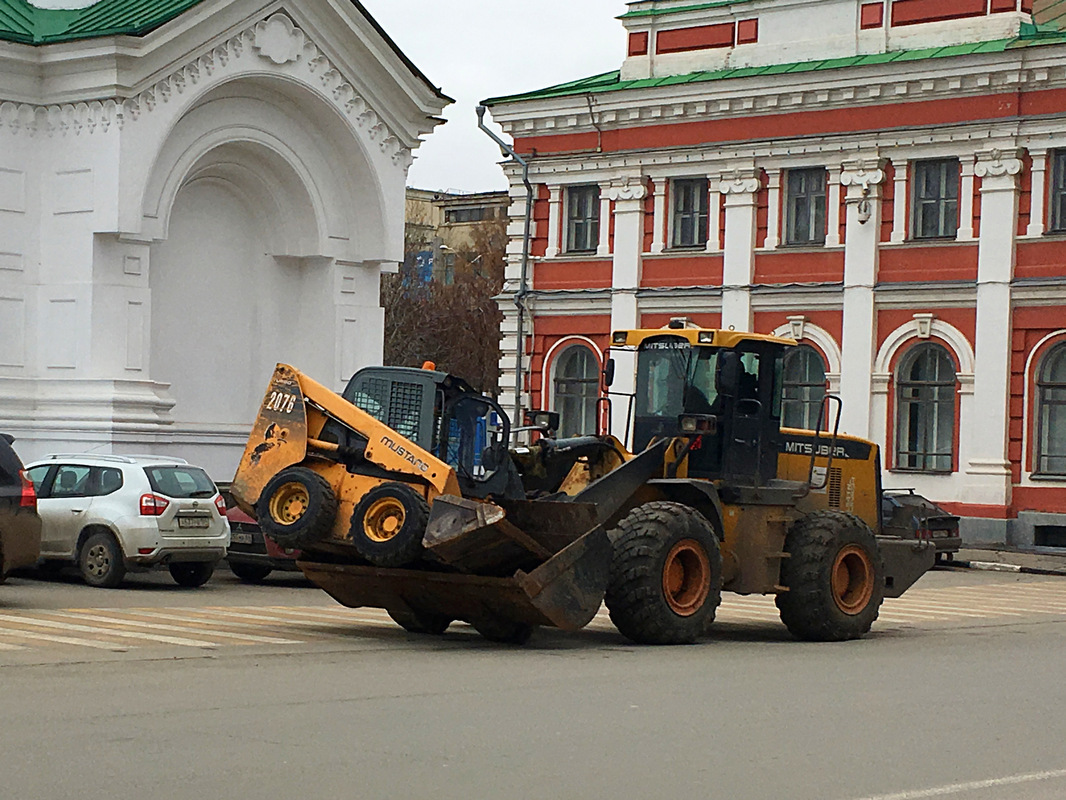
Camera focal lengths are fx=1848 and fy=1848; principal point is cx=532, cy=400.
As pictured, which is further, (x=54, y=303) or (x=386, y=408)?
(x=54, y=303)

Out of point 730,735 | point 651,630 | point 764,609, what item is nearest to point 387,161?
point 764,609

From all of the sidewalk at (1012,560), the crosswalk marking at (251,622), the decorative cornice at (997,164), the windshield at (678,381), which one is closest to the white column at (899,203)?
the decorative cornice at (997,164)

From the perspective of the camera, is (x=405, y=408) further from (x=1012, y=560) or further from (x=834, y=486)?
(x=1012, y=560)

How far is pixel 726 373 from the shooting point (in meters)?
17.7

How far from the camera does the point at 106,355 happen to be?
85.5 feet

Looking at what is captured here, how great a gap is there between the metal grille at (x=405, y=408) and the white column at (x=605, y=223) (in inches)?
997

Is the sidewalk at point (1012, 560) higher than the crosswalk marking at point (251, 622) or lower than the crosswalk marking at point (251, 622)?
lower

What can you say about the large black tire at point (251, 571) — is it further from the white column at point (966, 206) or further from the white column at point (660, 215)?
the white column at point (660, 215)

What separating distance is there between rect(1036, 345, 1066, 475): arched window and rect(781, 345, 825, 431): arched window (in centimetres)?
475

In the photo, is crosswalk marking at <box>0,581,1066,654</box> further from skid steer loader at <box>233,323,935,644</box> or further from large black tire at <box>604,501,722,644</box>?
large black tire at <box>604,501,722,644</box>

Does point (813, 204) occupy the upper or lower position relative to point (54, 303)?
upper

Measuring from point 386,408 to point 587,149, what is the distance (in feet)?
84.9

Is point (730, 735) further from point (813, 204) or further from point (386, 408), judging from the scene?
point (813, 204)

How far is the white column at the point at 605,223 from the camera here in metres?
41.4
